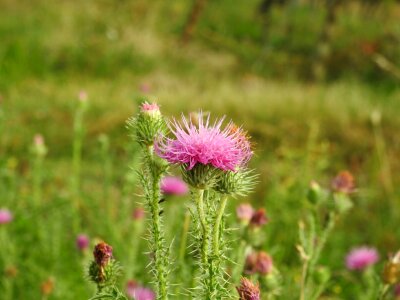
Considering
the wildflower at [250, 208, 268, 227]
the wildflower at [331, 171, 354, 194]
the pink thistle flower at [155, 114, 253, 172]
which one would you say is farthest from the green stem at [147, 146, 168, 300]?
the wildflower at [331, 171, 354, 194]

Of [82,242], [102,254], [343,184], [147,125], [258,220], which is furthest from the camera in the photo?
[82,242]

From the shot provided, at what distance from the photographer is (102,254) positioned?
3.97 ft

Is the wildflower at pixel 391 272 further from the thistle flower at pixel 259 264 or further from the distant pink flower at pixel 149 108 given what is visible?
the distant pink flower at pixel 149 108

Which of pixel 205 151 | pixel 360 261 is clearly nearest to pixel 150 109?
pixel 205 151

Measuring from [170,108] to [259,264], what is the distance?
6.38 m

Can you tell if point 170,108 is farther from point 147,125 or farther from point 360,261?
point 147,125

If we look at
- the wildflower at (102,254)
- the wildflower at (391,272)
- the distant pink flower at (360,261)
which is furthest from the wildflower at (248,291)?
the distant pink flower at (360,261)

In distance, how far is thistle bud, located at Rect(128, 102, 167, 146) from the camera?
108 cm

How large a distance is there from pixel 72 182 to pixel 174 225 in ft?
2.65

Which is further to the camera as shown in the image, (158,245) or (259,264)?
(259,264)

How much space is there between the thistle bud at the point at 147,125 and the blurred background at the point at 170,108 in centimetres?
138

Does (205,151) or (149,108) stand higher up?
(149,108)

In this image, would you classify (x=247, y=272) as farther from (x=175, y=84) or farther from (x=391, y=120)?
(x=175, y=84)

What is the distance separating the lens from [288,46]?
1683 cm
